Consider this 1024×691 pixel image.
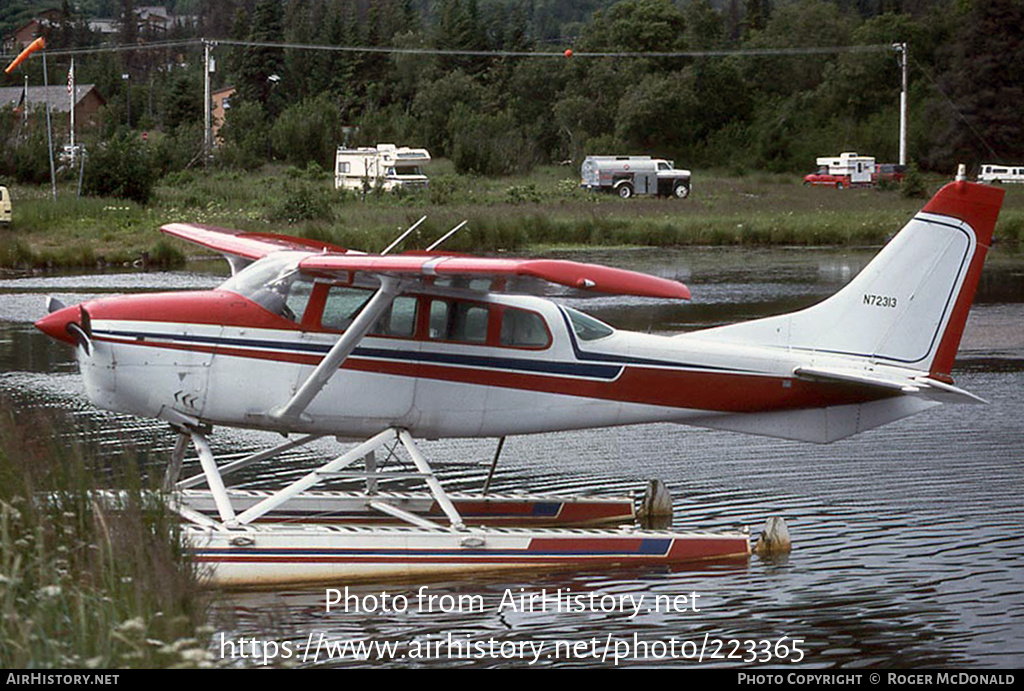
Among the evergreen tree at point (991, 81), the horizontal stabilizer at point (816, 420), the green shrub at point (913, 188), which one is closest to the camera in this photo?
the horizontal stabilizer at point (816, 420)

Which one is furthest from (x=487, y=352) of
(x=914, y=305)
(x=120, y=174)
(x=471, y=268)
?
(x=120, y=174)

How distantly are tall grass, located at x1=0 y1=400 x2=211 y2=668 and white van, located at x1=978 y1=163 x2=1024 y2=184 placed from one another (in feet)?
197

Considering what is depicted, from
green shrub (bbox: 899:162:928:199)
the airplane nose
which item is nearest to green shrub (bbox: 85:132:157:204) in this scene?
green shrub (bbox: 899:162:928:199)

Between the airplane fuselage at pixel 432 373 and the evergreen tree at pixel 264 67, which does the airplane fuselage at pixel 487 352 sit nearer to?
the airplane fuselage at pixel 432 373

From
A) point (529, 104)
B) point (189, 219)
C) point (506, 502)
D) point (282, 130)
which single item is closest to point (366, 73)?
point (529, 104)

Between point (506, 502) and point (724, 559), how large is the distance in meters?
2.01

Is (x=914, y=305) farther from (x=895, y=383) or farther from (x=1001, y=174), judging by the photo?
(x=1001, y=174)

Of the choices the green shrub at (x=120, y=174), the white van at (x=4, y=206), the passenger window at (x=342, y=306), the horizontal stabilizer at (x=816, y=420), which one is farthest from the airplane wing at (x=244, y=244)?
the green shrub at (x=120, y=174)

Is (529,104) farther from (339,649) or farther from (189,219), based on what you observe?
(339,649)

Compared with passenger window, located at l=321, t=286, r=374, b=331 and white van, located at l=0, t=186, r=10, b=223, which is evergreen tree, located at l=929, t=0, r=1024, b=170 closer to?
white van, located at l=0, t=186, r=10, b=223

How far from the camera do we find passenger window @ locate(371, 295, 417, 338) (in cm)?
1082

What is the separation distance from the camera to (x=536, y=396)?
11070 mm

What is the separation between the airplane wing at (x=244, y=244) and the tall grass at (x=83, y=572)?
2627 millimetres

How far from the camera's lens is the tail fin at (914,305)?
11516 mm
